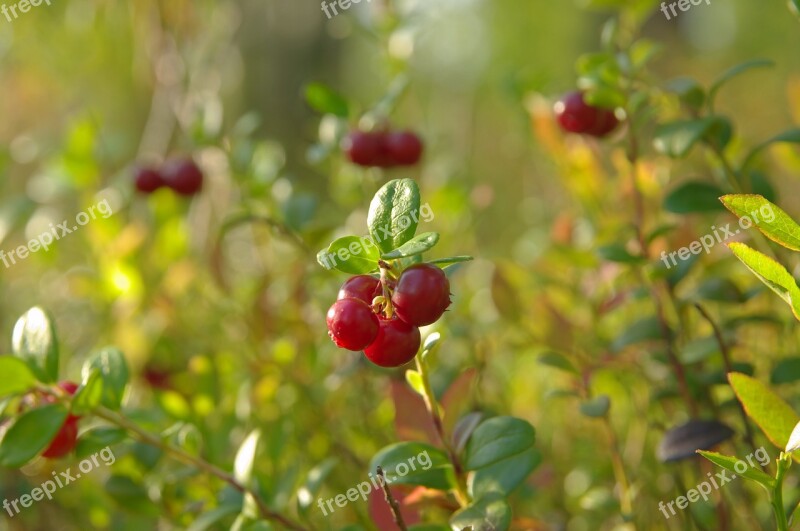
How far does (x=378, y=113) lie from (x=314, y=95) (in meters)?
0.08

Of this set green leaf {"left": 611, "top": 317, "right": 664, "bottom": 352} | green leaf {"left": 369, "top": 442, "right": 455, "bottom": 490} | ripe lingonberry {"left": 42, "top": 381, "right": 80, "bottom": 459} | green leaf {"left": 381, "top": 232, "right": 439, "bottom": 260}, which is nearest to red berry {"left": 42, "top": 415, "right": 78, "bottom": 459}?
ripe lingonberry {"left": 42, "top": 381, "right": 80, "bottom": 459}

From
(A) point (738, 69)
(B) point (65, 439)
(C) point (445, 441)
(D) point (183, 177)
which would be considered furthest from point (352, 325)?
(D) point (183, 177)

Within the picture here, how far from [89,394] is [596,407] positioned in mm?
437

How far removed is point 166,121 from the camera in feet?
6.48

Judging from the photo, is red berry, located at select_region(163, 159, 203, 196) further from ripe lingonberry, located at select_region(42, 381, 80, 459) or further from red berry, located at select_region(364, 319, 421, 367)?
red berry, located at select_region(364, 319, 421, 367)

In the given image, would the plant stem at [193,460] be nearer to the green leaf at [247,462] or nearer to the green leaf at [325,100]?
the green leaf at [247,462]

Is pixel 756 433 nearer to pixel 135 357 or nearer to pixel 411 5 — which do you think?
pixel 411 5

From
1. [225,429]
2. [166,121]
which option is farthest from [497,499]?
[166,121]

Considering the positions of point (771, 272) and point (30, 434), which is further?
point (30, 434)

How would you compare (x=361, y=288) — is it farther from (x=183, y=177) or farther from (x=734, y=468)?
(x=183, y=177)

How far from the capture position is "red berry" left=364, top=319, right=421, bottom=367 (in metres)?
0.54

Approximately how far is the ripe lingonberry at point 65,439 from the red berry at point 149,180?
56 centimetres

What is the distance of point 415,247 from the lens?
0.48 meters

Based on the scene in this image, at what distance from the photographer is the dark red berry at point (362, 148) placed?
3.23 feet
